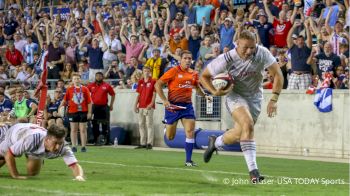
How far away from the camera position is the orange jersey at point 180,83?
18891 millimetres

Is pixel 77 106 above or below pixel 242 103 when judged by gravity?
below

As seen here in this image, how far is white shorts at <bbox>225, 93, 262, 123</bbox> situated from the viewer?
45.5 ft

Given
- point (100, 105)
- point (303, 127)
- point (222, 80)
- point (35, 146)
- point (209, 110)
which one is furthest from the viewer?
point (100, 105)

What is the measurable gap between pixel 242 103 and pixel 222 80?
52cm

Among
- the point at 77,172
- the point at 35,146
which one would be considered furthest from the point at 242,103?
the point at 35,146

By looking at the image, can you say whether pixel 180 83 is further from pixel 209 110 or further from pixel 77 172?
pixel 209 110

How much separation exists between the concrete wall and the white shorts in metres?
8.37

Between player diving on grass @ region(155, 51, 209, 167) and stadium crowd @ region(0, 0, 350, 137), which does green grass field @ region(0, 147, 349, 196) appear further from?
stadium crowd @ region(0, 0, 350, 137)

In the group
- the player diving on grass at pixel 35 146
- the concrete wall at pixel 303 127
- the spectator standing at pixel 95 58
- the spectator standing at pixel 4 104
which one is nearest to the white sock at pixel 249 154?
the player diving on grass at pixel 35 146

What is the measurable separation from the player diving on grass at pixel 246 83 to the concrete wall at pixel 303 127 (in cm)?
851

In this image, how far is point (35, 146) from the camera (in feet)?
43.2

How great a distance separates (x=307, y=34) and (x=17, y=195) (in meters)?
13.8

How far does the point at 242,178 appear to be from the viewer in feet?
48.0

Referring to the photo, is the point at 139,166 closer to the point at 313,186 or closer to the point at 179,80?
the point at 179,80
